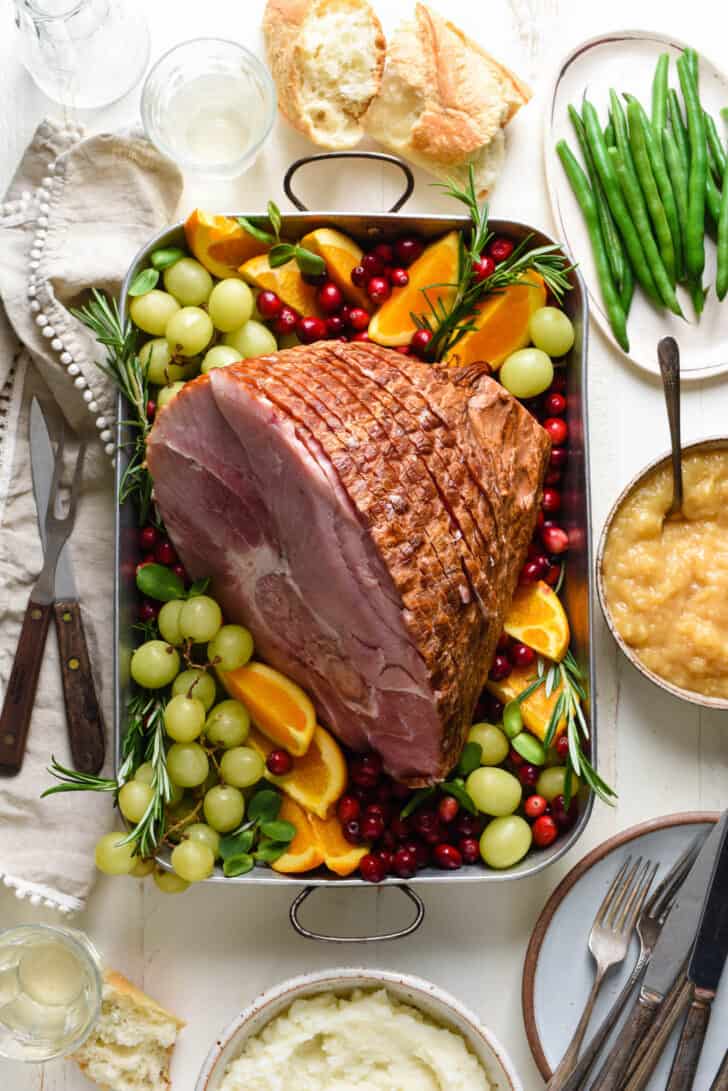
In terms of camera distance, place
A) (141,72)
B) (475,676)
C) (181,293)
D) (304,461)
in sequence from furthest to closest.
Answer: (141,72)
(181,293)
(475,676)
(304,461)

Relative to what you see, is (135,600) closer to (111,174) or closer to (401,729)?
(401,729)

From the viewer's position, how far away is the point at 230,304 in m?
2.16

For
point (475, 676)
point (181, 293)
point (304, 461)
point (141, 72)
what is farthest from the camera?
point (141, 72)

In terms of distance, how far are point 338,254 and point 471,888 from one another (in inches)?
48.3

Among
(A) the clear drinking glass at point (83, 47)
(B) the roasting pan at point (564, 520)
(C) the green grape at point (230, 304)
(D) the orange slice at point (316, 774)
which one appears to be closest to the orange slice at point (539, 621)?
(B) the roasting pan at point (564, 520)

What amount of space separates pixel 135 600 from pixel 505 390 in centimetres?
76

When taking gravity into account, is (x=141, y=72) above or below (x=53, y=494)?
above

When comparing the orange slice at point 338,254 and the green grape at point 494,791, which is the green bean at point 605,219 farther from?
the green grape at point 494,791

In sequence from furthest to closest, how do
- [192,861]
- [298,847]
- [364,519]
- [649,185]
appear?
[649,185] → [298,847] → [192,861] → [364,519]

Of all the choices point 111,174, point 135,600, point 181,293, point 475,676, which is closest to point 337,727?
point 475,676

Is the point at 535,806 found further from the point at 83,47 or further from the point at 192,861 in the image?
the point at 83,47

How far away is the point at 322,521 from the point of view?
6.33 ft

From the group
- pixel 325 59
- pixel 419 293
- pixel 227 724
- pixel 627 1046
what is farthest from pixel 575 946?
pixel 325 59

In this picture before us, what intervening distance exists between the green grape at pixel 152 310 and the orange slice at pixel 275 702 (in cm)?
63
